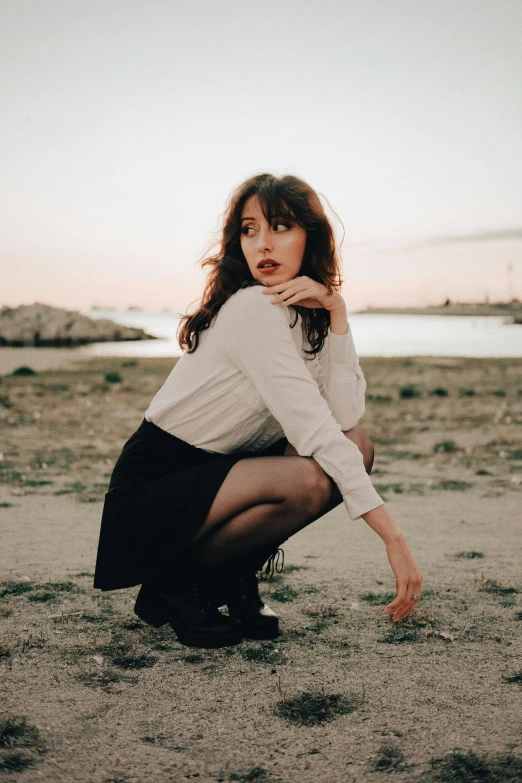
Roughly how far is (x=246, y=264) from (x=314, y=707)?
1.63m

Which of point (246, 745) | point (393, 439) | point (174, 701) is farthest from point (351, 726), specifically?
point (393, 439)

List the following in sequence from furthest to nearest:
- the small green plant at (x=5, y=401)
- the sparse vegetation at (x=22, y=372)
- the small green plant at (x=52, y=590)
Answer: the sparse vegetation at (x=22, y=372) → the small green plant at (x=5, y=401) → the small green plant at (x=52, y=590)

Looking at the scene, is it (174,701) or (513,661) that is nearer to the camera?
(174,701)

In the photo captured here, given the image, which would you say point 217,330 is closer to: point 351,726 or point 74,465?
point 351,726

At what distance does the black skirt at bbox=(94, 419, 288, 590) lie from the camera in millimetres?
2732

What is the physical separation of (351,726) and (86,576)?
1829 mm

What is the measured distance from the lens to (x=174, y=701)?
93.7 inches

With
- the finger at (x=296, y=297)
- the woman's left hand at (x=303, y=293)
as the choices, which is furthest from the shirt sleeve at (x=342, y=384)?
the finger at (x=296, y=297)

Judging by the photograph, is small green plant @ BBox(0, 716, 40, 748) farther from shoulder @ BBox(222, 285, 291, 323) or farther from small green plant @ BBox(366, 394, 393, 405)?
small green plant @ BBox(366, 394, 393, 405)

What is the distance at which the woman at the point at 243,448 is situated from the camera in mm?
2650

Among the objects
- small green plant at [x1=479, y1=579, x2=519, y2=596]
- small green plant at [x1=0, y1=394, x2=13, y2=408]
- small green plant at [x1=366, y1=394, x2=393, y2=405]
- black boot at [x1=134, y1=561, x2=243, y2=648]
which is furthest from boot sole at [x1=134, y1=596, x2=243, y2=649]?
small green plant at [x1=366, y1=394, x2=393, y2=405]

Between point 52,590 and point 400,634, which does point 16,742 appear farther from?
point 400,634

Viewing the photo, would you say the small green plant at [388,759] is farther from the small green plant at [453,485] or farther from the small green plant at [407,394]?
the small green plant at [407,394]

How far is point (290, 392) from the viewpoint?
2631 mm
